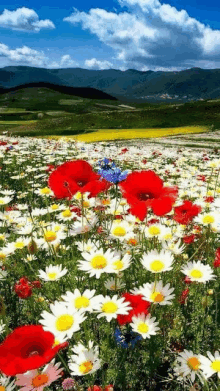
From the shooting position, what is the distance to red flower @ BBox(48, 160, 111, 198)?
2055 millimetres

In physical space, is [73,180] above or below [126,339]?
above

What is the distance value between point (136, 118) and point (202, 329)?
44192 mm

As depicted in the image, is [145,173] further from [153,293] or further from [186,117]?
[186,117]

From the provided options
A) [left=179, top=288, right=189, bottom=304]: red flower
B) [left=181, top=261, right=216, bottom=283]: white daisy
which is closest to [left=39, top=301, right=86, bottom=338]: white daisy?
[left=181, top=261, right=216, bottom=283]: white daisy

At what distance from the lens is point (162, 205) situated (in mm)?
1871

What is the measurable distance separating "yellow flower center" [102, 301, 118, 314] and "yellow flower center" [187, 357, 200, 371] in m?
0.46

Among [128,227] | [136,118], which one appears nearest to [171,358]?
[128,227]

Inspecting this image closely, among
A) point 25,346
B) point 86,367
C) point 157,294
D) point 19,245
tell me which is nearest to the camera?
point 25,346

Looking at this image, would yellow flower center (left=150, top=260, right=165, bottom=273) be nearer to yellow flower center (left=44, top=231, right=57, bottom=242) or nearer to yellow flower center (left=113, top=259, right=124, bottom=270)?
yellow flower center (left=113, top=259, right=124, bottom=270)

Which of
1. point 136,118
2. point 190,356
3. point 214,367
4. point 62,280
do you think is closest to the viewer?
point 214,367

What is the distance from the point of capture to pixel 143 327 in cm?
181

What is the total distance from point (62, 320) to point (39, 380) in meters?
0.31

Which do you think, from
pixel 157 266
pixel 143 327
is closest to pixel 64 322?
pixel 143 327

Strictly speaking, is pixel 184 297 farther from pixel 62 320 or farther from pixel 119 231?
pixel 62 320
